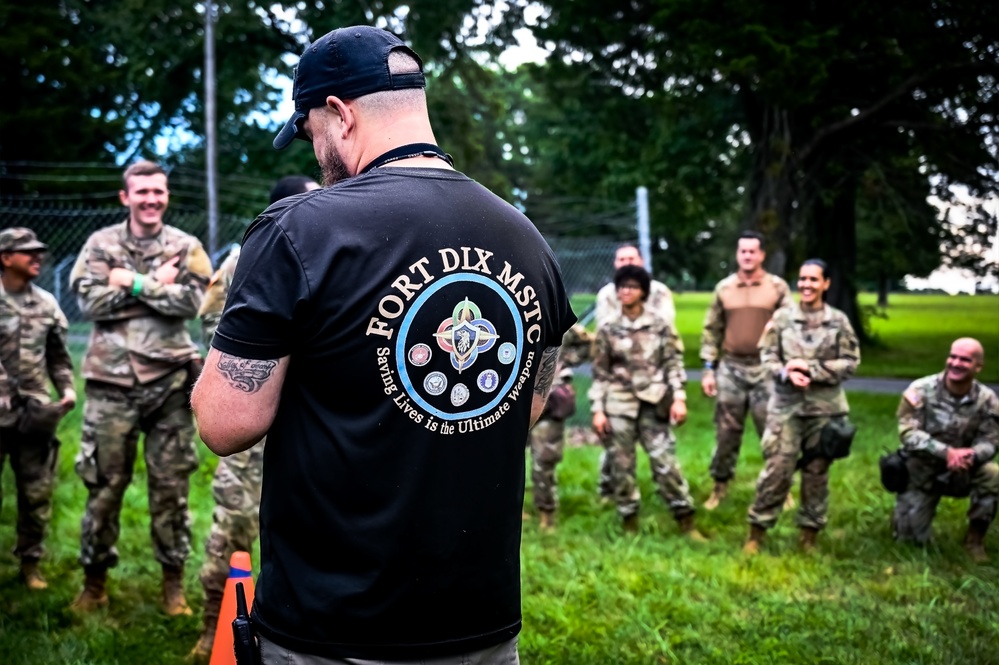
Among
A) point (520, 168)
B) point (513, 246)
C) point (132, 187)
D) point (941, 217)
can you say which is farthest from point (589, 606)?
point (520, 168)

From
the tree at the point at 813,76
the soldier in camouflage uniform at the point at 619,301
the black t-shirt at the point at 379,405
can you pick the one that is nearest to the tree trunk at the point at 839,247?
the tree at the point at 813,76

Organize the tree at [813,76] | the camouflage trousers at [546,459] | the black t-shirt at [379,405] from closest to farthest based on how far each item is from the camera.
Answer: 1. the black t-shirt at [379,405]
2. the camouflage trousers at [546,459]
3. the tree at [813,76]

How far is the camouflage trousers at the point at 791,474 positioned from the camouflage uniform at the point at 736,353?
142 cm

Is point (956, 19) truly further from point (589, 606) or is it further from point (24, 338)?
point (24, 338)

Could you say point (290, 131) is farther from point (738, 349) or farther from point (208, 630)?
point (738, 349)

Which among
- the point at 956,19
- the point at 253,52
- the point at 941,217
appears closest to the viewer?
the point at 956,19

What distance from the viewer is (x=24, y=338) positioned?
6234 mm

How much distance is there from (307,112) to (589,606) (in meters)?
4.29

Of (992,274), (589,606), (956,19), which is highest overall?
(956,19)

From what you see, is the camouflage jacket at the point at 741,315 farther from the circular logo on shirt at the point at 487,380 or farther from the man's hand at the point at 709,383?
the circular logo on shirt at the point at 487,380

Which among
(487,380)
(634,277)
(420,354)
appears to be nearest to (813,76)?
(634,277)

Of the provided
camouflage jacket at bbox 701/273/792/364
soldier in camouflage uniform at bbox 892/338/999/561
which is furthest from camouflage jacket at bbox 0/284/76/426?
soldier in camouflage uniform at bbox 892/338/999/561

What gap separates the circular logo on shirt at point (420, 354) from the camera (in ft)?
6.56

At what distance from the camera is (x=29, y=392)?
6270 millimetres
